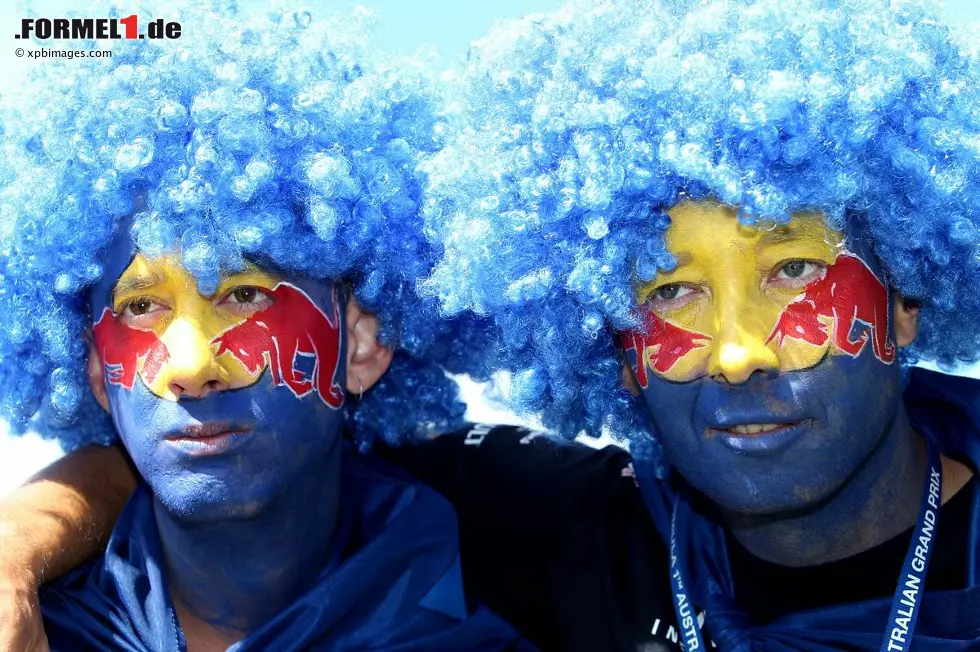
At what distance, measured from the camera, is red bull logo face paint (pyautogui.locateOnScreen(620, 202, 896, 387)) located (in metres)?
3.35

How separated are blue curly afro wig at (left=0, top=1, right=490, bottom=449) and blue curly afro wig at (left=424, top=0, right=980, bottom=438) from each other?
0.23 metres

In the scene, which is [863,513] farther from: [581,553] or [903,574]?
[581,553]

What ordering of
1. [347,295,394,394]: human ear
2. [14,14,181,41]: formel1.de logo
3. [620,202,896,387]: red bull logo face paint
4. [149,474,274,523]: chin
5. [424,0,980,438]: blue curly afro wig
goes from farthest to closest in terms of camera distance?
[347,295,394,394]: human ear → [14,14,181,41]: formel1.de logo → [149,474,274,523]: chin → [620,202,896,387]: red bull logo face paint → [424,0,980,438]: blue curly afro wig

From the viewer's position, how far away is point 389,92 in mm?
3830

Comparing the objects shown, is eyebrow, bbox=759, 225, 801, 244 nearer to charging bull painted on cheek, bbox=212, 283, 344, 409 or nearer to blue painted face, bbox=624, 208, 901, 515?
blue painted face, bbox=624, 208, 901, 515

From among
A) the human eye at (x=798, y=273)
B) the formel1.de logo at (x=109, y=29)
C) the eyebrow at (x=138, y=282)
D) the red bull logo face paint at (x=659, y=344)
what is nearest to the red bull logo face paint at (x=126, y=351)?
the eyebrow at (x=138, y=282)

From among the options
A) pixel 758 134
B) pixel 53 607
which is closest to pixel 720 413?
pixel 758 134

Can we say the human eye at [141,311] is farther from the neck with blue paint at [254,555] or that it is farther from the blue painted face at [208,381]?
the neck with blue paint at [254,555]

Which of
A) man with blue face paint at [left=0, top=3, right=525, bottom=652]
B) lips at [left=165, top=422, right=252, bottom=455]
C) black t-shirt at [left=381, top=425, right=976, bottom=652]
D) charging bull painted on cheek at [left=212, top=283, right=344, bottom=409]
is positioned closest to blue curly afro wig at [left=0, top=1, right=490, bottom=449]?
man with blue face paint at [left=0, top=3, right=525, bottom=652]

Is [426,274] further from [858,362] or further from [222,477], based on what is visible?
[858,362]

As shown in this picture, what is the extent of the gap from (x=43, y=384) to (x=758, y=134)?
2523 millimetres

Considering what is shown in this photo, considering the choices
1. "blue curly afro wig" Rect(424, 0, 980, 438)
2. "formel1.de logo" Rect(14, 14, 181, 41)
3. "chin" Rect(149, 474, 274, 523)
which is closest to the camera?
"blue curly afro wig" Rect(424, 0, 980, 438)

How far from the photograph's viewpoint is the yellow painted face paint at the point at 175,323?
3.54m

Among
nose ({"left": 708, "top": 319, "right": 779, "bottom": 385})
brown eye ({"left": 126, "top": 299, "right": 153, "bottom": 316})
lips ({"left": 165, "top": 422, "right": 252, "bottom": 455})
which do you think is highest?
brown eye ({"left": 126, "top": 299, "right": 153, "bottom": 316})
